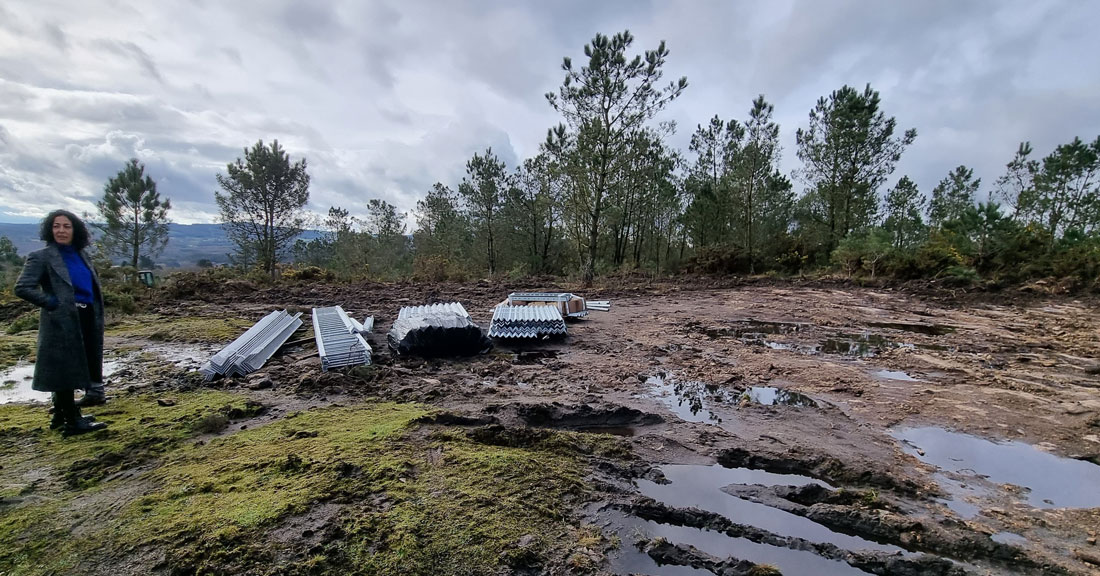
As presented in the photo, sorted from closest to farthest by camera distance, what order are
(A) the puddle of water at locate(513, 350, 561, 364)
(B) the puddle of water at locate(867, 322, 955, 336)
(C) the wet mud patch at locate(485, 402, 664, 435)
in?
(C) the wet mud patch at locate(485, 402, 664, 435), (A) the puddle of water at locate(513, 350, 561, 364), (B) the puddle of water at locate(867, 322, 955, 336)

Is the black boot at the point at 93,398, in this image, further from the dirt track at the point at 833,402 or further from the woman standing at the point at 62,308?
the dirt track at the point at 833,402

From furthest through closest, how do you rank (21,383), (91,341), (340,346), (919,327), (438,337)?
(919,327) → (438,337) → (340,346) → (21,383) → (91,341)

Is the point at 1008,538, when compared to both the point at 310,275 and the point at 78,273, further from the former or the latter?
the point at 310,275

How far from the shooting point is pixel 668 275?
20188mm

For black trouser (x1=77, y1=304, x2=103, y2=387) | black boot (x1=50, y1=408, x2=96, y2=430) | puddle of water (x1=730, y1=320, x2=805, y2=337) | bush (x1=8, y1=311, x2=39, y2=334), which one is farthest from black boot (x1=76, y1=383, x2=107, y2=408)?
puddle of water (x1=730, y1=320, x2=805, y2=337)

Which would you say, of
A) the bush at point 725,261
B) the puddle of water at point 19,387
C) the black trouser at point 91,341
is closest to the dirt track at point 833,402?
the black trouser at point 91,341

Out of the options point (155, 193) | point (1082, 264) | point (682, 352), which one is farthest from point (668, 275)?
Result: point (155, 193)

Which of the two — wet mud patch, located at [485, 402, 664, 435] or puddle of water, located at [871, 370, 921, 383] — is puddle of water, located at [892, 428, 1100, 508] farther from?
wet mud patch, located at [485, 402, 664, 435]

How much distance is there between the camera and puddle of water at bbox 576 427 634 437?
150 inches

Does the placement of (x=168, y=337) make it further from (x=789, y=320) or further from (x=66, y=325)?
(x=789, y=320)

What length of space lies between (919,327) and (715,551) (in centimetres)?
831

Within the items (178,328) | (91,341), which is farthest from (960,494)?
(178,328)

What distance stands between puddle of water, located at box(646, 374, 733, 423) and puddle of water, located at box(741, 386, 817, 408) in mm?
247

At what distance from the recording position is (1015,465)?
3270 mm
